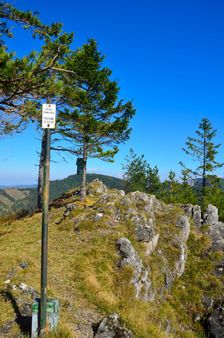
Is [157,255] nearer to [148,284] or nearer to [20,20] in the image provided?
[148,284]

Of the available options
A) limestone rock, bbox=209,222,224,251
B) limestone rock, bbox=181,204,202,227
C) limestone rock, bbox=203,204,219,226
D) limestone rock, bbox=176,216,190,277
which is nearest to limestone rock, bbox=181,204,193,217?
limestone rock, bbox=181,204,202,227

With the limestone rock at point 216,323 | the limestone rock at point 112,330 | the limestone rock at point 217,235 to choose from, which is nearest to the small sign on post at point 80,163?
the limestone rock at point 217,235

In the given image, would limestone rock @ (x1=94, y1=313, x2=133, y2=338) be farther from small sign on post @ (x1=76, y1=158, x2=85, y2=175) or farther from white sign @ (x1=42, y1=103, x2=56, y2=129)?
small sign on post @ (x1=76, y1=158, x2=85, y2=175)

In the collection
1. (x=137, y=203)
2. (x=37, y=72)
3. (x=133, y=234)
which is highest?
(x=37, y=72)

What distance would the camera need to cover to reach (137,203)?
20672 millimetres

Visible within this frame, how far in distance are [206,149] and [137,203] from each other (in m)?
25.4

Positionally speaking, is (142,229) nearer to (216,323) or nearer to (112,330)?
(216,323)

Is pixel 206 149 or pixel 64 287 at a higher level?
pixel 206 149

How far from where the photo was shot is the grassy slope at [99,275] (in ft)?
30.8

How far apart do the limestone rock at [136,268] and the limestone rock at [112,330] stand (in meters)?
5.35

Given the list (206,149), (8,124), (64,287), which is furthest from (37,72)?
(206,149)

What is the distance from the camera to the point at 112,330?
7.98 metres

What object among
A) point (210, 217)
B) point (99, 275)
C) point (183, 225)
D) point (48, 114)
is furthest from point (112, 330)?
point (210, 217)

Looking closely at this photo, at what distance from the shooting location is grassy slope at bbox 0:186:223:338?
9383 mm
